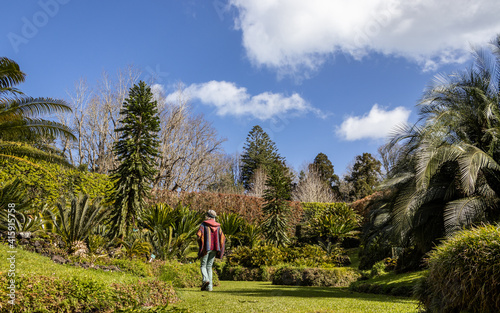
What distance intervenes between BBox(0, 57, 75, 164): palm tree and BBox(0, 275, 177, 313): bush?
7259 millimetres

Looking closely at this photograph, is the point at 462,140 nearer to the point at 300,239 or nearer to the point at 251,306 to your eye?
the point at 251,306

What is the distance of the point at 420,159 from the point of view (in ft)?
25.3

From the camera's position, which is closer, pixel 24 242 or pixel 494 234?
pixel 494 234

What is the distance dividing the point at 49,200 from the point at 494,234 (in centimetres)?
1407

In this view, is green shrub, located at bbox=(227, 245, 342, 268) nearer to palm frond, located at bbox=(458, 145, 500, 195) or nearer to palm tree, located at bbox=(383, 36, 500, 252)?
palm tree, located at bbox=(383, 36, 500, 252)

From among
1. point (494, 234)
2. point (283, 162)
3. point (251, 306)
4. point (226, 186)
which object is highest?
point (283, 162)

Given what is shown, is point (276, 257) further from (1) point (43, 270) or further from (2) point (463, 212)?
(1) point (43, 270)

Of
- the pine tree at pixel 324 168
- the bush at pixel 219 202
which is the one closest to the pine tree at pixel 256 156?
the pine tree at pixel 324 168

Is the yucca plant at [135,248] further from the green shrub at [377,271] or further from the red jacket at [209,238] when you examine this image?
the green shrub at [377,271]

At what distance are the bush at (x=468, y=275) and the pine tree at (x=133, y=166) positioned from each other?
25.7ft

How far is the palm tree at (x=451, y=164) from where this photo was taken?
7359 millimetres

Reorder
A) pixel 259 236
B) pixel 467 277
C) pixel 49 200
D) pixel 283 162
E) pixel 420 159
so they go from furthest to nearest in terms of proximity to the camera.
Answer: pixel 283 162 < pixel 259 236 < pixel 49 200 < pixel 420 159 < pixel 467 277

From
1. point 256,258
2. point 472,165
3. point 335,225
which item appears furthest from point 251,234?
point 472,165

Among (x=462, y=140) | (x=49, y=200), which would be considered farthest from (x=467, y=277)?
(x=49, y=200)
